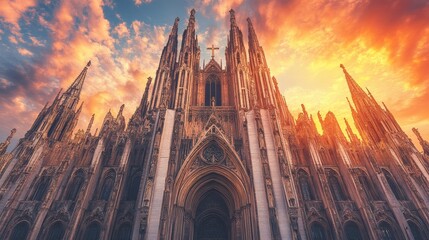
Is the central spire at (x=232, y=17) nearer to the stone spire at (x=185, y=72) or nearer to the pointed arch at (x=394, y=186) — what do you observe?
the stone spire at (x=185, y=72)

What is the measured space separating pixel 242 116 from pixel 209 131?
4.49 meters

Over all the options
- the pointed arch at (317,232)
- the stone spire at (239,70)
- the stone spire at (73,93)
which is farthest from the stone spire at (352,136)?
the stone spire at (73,93)

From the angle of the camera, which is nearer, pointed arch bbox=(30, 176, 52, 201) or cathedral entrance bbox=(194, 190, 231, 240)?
cathedral entrance bbox=(194, 190, 231, 240)

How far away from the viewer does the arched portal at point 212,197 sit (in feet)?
61.8

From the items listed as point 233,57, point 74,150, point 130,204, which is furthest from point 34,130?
point 233,57

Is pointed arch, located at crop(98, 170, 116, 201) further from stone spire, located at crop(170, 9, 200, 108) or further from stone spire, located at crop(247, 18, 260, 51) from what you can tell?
stone spire, located at crop(247, 18, 260, 51)

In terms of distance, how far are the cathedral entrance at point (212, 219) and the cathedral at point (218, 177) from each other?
4.3 inches

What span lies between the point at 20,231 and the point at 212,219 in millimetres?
19793

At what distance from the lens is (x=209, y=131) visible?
2320 centimetres

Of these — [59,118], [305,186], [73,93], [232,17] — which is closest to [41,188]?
[59,118]

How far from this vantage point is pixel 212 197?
23109mm

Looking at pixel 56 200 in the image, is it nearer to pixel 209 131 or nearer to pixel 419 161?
pixel 209 131

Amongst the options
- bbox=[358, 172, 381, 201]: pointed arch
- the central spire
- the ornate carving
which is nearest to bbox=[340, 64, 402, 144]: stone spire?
bbox=[358, 172, 381, 201]: pointed arch

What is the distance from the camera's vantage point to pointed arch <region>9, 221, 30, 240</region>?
66.6 ft
